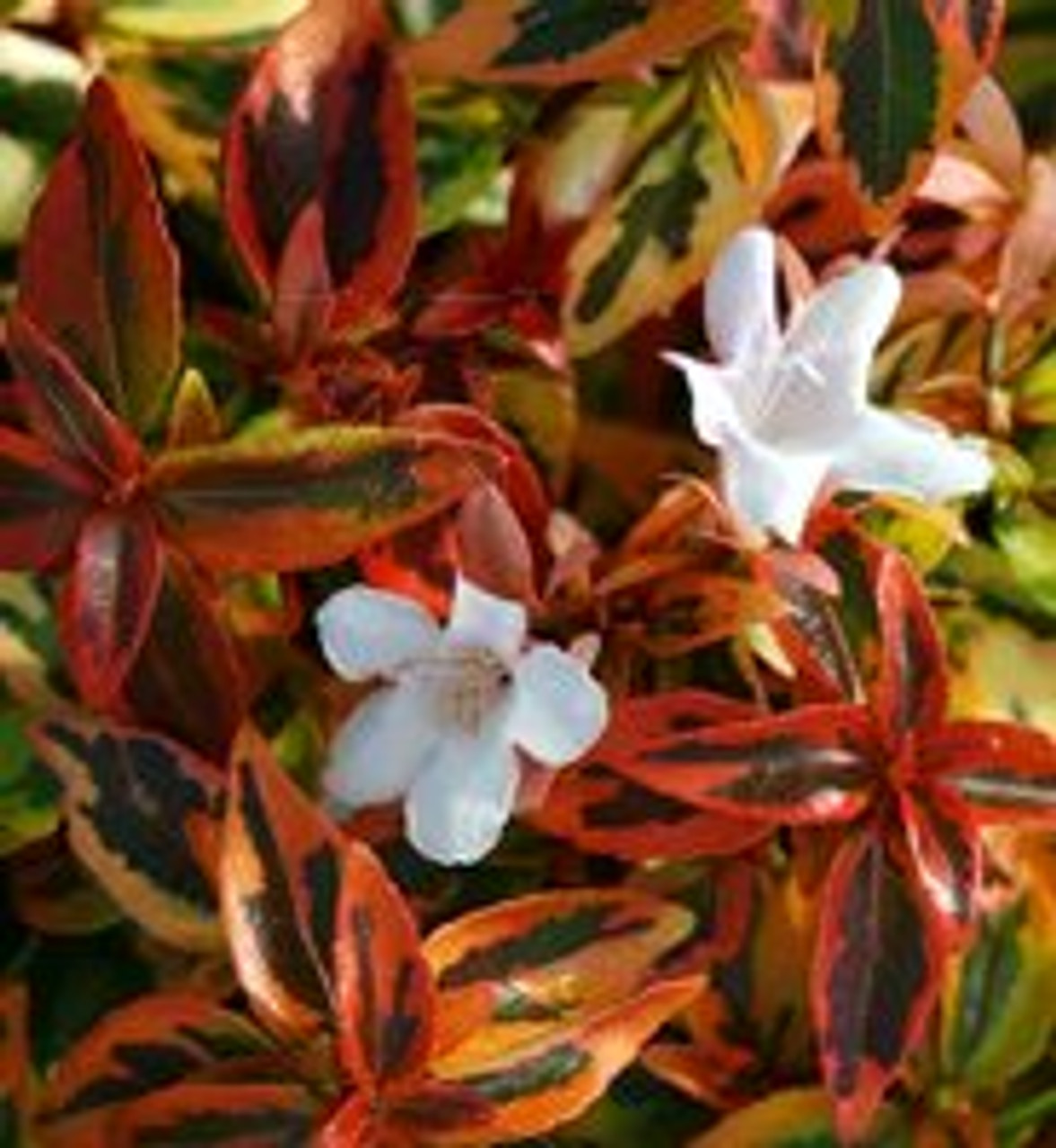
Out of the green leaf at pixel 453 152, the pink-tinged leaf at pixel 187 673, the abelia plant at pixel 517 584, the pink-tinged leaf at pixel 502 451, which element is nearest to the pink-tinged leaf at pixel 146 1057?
the abelia plant at pixel 517 584

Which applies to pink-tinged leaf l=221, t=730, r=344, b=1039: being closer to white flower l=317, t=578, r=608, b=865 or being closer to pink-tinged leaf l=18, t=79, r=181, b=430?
white flower l=317, t=578, r=608, b=865

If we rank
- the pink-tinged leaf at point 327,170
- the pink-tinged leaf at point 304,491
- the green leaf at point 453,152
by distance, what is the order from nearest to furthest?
the pink-tinged leaf at point 304,491, the pink-tinged leaf at point 327,170, the green leaf at point 453,152

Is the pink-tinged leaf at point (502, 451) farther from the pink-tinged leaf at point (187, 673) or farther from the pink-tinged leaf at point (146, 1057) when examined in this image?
the pink-tinged leaf at point (146, 1057)

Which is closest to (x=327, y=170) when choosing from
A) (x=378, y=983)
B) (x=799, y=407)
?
(x=799, y=407)

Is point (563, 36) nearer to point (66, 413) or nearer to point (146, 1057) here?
point (66, 413)

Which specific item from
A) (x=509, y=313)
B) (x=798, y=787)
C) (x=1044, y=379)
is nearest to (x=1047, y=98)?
(x=1044, y=379)

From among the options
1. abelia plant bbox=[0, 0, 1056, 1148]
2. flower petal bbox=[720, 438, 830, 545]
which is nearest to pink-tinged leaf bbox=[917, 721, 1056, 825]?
abelia plant bbox=[0, 0, 1056, 1148]
